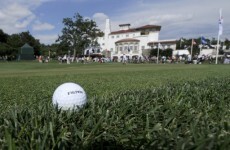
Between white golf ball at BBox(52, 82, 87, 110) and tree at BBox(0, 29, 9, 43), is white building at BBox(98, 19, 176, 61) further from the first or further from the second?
white golf ball at BBox(52, 82, 87, 110)

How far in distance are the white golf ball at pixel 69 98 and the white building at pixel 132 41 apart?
377 ft

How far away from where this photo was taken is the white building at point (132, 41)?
12644 cm

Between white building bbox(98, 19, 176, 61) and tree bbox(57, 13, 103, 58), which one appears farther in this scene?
white building bbox(98, 19, 176, 61)

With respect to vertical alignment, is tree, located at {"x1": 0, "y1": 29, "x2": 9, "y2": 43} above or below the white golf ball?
above

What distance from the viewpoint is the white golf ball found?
4.24m

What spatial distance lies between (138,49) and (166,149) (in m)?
127

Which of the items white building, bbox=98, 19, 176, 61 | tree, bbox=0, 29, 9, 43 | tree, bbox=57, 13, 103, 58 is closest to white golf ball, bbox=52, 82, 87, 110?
tree, bbox=57, 13, 103, 58

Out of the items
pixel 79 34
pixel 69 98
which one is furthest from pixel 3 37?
pixel 69 98

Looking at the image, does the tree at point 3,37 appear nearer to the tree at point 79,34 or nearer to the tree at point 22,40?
the tree at point 22,40

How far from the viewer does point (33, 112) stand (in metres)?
3.61

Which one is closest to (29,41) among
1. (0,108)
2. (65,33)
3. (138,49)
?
(65,33)

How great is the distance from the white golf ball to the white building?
377ft

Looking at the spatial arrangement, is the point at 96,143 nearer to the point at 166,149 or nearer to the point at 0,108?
the point at 166,149

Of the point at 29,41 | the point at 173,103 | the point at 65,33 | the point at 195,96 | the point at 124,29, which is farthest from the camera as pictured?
the point at 124,29
